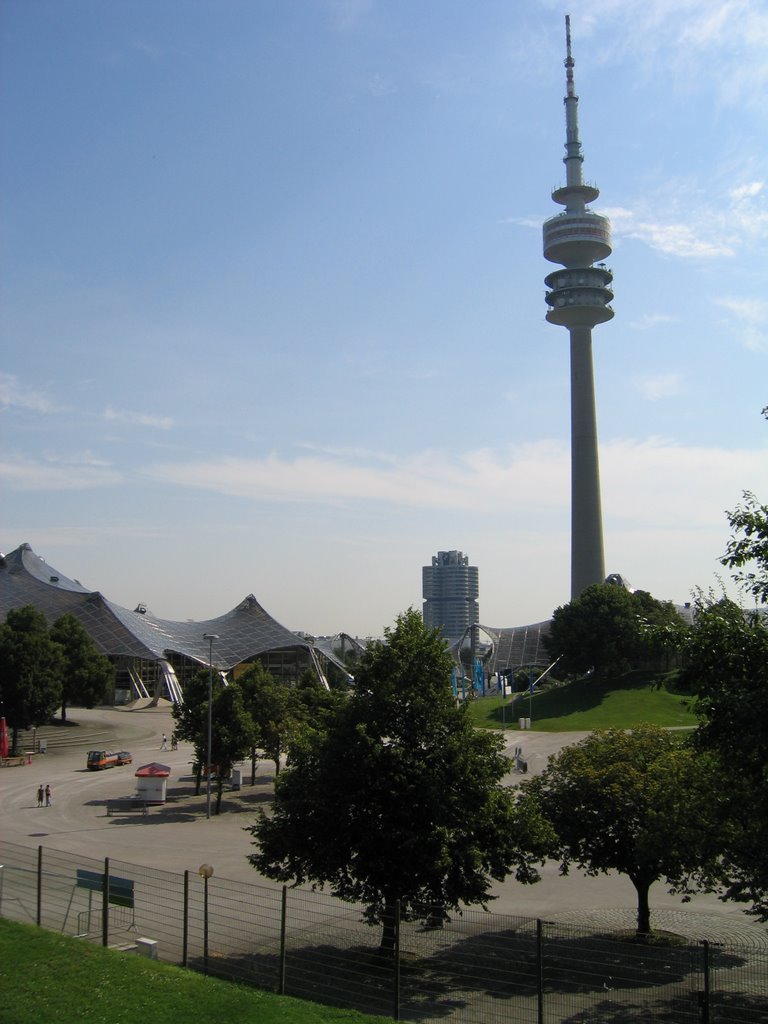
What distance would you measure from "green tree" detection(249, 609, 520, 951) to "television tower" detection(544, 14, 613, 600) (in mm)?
96782

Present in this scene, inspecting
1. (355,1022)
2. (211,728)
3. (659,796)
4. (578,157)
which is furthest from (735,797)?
(578,157)

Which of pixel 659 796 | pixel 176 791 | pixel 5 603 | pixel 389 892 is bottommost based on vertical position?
pixel 176 791

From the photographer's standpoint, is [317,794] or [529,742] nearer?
[317,794]

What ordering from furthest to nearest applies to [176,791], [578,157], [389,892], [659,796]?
[578,157] → [176,791] → [659,796] → [389,892]

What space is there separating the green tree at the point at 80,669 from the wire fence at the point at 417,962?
49.4m

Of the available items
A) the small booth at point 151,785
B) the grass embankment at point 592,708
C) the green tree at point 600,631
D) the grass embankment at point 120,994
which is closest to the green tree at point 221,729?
the small booth at point 151,785

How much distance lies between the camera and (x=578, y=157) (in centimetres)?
12356

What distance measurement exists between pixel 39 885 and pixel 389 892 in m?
5.98

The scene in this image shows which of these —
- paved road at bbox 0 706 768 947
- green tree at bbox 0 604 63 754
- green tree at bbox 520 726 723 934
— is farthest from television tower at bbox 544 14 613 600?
green tree at bbox 520 726 723 934

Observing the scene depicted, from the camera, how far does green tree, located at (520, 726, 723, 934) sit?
15219 millimetres

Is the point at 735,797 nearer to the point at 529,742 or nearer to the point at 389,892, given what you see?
the point at 389,892

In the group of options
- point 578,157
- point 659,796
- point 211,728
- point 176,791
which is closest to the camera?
point 659,796

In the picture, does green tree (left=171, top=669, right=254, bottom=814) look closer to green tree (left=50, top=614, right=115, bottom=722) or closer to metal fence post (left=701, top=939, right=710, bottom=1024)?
green tree (left=50, top=614, right=115, bottom=722)

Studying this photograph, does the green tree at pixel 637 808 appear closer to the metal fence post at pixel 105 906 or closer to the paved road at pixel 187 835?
the paved road at pixel 187 835
